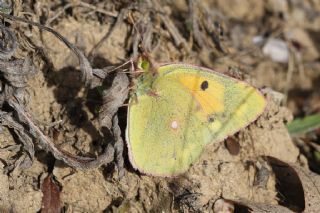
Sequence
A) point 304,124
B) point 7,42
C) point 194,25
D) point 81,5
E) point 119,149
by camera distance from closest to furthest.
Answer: point 7,42 → point 119,149 → point 81,5 → point 194,25 → point 304,124

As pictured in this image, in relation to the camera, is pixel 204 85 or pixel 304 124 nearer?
pixel 204 85

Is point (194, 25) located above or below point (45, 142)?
above

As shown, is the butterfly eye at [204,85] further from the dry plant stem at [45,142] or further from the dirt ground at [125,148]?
the dry plant stem at [45,142]

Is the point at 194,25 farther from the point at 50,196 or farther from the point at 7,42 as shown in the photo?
the point at 50,196

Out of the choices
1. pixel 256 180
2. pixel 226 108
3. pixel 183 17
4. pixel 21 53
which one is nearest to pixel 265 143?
pixel 256 180

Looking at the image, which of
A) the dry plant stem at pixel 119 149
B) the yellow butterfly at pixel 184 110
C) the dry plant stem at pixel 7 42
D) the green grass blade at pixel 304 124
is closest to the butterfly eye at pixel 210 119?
the yellow butterfly at pixel 184 110

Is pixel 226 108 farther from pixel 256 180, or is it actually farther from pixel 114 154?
pixel 114 154

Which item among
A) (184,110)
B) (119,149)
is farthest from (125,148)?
A: (184,110)
